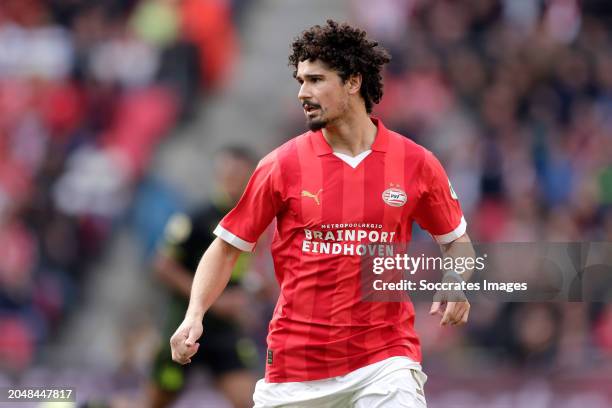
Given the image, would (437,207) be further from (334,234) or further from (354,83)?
(354,83)

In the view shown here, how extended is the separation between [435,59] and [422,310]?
116 inches

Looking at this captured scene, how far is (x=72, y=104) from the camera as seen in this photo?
12.7 m

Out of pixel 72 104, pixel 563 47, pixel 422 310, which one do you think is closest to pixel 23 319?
pixel 72 104

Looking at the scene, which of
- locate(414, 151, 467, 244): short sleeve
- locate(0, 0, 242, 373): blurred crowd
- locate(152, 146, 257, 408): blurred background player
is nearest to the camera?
locate(414, 151, 467, 244): short sleeve

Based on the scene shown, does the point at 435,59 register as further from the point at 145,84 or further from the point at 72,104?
the point at 72,104

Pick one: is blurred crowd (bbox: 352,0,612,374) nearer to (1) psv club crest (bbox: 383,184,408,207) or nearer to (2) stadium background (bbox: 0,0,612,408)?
(2) stadium background (bbox: 0,0,612,408)

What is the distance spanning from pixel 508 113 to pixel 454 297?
6910 millimetres

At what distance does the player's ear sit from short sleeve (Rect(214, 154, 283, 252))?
483mm

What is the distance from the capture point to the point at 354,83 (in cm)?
550

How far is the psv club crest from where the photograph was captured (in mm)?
5305

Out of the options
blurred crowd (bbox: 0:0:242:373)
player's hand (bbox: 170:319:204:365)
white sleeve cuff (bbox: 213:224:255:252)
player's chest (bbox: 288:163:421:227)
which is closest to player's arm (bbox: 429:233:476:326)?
player's chest (bbox: 288:163:421:227)

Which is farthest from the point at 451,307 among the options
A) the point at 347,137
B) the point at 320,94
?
the point at 320,94

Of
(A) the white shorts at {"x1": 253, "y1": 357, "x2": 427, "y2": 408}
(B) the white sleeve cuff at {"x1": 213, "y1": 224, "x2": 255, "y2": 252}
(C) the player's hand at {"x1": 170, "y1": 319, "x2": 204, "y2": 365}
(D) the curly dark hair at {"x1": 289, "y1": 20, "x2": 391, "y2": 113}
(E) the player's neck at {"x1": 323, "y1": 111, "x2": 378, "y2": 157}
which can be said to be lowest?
(A) the white shorts at {"x1": 253, "y1": 357, "x2": 427, "y2": 408}

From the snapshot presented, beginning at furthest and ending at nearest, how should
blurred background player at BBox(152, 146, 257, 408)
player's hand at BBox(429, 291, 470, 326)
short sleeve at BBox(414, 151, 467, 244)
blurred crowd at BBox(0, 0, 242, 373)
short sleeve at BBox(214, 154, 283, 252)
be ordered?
1. blurred crowd at BBox(0, 0, 242, 373)
2. blurred background player at BBox(152, 146, 257, 408)
3. short sleeve at BBox(414, 151, 467, 244)
4. short sleeve at BBox(214, 154, 283, 252)
5. player's hand at BBox(429, 291, 470, 326)
